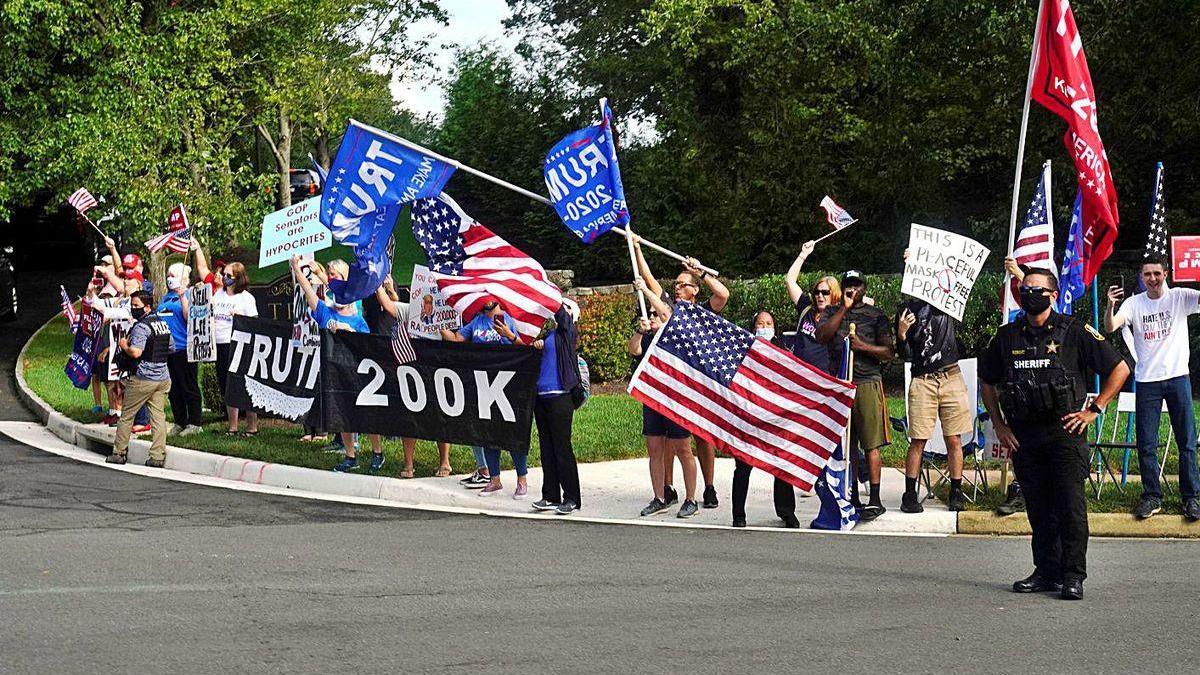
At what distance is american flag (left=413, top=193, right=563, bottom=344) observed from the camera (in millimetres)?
11945

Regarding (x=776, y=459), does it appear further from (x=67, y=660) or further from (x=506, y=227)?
(x=506, y=227)

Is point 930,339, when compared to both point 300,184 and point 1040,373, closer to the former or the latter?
point 1040,373

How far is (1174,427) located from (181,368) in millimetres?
10152

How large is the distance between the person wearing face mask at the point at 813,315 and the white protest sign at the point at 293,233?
539cm

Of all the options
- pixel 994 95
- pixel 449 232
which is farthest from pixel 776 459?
pixel 994 95

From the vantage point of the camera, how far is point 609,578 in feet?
28.6

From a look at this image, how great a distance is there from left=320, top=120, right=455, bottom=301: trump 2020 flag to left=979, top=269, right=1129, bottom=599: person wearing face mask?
17.3ft

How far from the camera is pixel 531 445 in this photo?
48.5ft

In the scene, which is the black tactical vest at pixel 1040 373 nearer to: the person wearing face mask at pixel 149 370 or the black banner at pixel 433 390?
the black banner at pixel 433 390

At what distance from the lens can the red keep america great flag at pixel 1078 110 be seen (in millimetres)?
11438

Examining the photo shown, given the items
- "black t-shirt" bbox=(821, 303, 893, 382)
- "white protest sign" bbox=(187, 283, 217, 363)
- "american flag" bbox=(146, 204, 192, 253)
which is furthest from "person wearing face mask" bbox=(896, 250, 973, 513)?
"american flag" bbox=(146, 204, 192, 253)

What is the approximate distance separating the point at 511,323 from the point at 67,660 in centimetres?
614

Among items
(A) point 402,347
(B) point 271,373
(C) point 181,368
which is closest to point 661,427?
(A) point 402,347

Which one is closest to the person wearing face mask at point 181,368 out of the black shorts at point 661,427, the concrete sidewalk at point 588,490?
the concrete sidewalk at point 588,490
